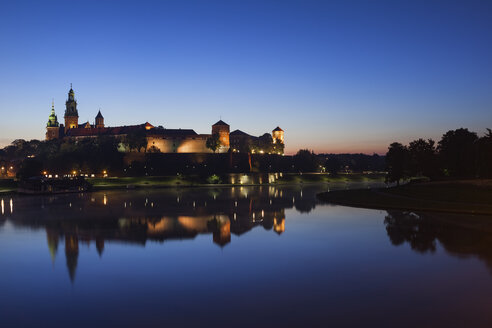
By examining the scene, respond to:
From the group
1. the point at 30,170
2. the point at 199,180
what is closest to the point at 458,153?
the point at 199,180

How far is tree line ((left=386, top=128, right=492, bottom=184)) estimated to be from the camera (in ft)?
201

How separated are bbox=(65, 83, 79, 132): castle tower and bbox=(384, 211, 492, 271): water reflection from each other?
172 metres

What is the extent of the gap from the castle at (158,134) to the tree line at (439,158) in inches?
3580

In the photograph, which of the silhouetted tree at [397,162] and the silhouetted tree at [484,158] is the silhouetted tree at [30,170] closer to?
the silhouetted tree at [397,162]

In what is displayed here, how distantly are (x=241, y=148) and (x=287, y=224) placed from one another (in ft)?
479

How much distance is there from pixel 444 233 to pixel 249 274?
579 inches

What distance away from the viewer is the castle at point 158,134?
157m

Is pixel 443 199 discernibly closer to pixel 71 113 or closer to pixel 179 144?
pixel 179 144

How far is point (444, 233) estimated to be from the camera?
25531 mm

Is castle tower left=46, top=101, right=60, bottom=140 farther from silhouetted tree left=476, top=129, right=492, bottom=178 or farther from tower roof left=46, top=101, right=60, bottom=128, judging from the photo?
silhouetted tree left=476, top=129, right=492, bottom=178

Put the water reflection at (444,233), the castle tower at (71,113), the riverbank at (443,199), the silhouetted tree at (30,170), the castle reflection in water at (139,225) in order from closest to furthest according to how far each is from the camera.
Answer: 1. the water reflection at (444,233)
2. the castle reflection in water at (139,225)
3. the riverbank at (443,199)
4. the silhouetted tree at (30,170)
5. the castle tower at (71,113)

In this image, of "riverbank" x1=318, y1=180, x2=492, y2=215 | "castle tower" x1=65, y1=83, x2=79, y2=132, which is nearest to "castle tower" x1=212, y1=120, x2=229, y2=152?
"castle tower" x1=65, y1=83, x2=79, y2=132

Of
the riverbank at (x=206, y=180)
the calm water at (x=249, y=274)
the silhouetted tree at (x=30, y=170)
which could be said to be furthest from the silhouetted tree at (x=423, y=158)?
the silhouetted tree at (x=30, y=170)

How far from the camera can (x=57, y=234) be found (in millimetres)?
27656
